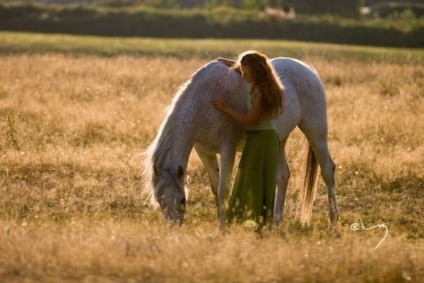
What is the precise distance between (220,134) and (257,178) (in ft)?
1.74

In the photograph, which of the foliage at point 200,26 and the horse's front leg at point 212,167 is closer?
the horse's front leg at point 212,167

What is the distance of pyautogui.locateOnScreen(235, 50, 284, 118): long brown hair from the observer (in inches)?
323

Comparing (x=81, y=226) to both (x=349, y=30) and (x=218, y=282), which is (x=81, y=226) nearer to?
(x=218, y=282)

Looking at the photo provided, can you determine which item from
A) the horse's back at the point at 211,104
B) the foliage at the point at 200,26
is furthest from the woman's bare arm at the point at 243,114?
the foliage at the point at 200,26

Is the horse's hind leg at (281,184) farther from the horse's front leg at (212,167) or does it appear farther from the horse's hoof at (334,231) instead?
the horse's front leg at (212,167)

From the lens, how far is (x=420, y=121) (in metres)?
14.7

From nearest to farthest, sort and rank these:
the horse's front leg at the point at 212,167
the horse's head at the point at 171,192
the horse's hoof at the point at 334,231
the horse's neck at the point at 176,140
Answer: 1. the horse's head at the point at 171,192
2. the horse's neck at the point at 176,140
3. the horse's hoof at the point at 334,231
4. the horse's front leg at the point at 212,167

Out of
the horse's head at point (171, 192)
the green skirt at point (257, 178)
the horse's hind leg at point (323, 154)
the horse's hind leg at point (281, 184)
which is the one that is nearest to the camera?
the horse's head at point (171, 192)

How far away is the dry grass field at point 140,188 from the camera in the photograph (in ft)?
21.7

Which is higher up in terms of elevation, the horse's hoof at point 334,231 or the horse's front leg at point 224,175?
the horse's front leg at point 224,175

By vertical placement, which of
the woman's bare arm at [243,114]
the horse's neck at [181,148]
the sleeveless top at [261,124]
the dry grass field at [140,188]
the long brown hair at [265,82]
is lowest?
the dry grass field at [140,188]

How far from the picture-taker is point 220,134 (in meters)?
8.54

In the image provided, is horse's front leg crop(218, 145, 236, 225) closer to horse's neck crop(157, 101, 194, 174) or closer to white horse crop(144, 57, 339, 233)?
white horse crop(144, 57, 339, 233)

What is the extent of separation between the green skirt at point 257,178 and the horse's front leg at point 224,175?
0.11 m
